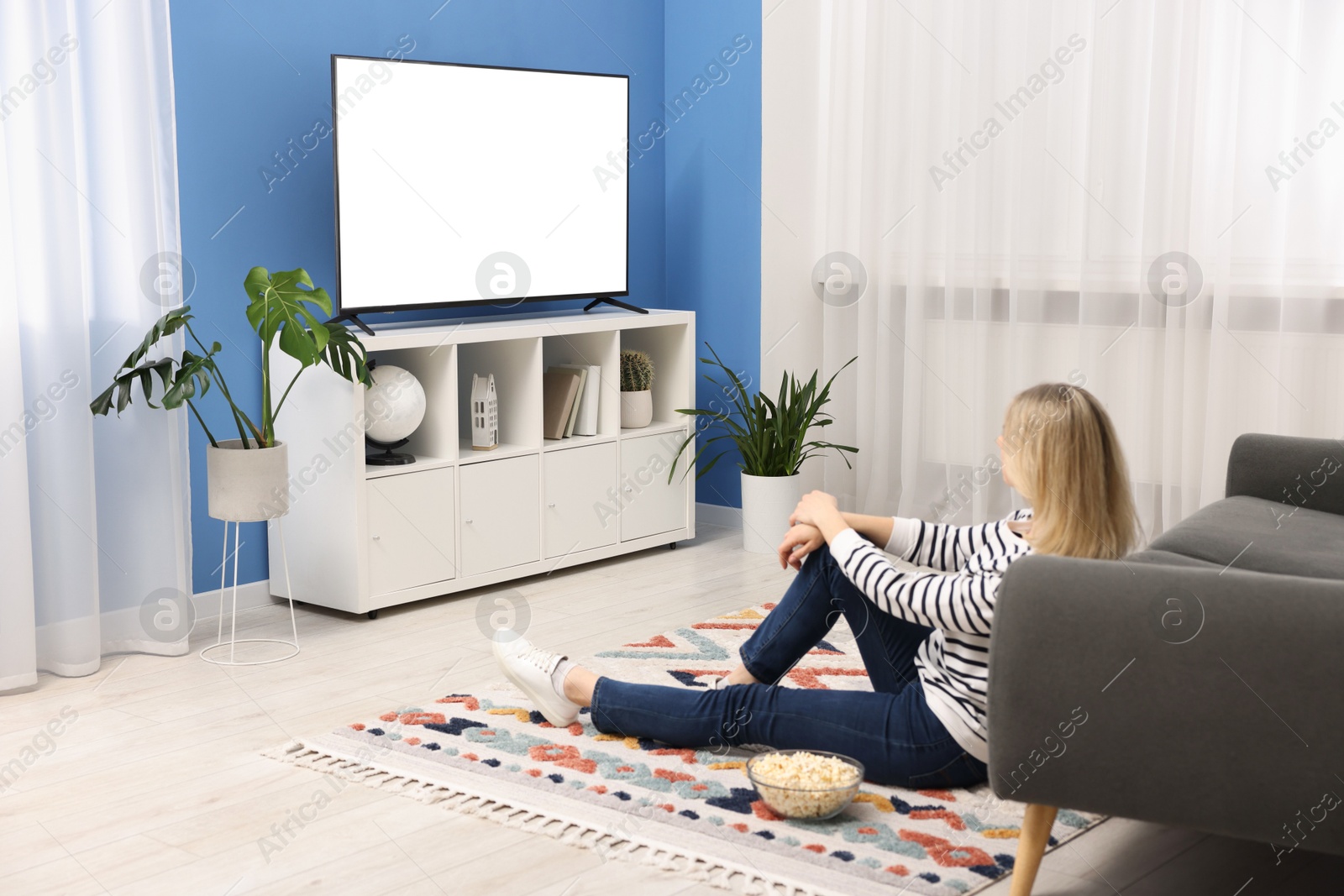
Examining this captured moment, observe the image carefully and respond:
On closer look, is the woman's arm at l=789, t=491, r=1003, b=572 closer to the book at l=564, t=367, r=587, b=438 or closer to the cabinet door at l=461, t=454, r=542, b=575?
the cabinet door at l=461, t=454, r=542, b=575

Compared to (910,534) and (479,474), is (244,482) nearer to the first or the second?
(479,474)

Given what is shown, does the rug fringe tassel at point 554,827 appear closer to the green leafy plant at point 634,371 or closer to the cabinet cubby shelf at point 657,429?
the cabinet cubby shelf at point 657,429

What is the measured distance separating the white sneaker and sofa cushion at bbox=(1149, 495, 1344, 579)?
1.19 m

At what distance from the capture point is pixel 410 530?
3582 mm

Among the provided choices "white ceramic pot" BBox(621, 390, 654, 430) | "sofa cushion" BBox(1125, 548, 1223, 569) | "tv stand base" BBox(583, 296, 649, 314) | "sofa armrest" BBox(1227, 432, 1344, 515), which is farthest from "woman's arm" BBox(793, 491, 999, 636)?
"tv stand base" BBox(583, 296, 649, 314)

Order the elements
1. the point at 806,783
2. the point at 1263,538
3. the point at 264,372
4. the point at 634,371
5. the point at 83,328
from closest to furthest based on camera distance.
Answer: the point at 806,783, the point at 1263,538, the point at 83,328, the point at 264,372, the point at 634,371

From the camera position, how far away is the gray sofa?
5.36ft

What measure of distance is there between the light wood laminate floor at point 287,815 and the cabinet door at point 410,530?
0.55 ft

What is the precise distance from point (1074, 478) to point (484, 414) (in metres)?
2.14

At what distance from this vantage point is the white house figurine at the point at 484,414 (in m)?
3.82

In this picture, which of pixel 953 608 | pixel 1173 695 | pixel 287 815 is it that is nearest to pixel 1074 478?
pixel 953 608

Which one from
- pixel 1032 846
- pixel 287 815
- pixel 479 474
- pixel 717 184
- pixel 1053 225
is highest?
pixel 717 184

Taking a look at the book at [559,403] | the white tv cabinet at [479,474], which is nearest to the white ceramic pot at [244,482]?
the white tv cabinet at [479,474]

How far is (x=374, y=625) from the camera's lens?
350 cm
